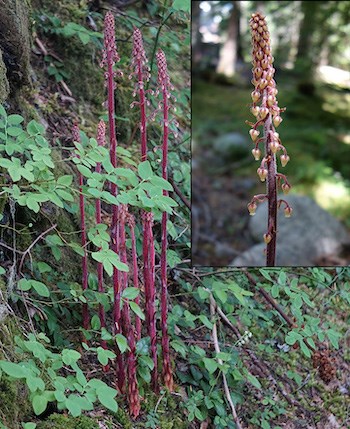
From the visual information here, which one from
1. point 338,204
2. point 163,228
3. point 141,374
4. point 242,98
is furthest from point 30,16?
point 242,98

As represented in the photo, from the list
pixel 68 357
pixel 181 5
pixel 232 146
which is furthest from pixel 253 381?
pixel 232 146

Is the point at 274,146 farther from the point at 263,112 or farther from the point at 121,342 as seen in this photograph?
the point at 121,342

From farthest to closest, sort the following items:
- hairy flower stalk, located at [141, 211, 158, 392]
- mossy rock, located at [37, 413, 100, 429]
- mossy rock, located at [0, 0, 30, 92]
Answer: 1. mossy rock, located at [0, 0, 30, 92]
2. hairy flower stalk, located at [141, 211, 158, 392]
3. mossy rock, located at [37, 413, 100, 429]

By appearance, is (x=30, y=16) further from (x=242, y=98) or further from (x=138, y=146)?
(x=242, y=98)

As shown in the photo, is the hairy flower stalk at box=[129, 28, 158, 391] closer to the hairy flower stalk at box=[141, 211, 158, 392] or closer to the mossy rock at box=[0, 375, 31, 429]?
the hairy flower stalk at box=[141, 211, 158, 392]

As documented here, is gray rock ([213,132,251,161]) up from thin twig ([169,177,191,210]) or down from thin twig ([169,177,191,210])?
down

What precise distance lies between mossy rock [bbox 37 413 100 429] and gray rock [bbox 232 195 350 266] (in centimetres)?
210

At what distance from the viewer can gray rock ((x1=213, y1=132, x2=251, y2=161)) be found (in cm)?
629

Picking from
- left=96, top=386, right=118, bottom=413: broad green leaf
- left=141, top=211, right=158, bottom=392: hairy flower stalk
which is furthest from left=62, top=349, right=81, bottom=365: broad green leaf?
left=141, top=211, right=158, bottom=392: hairy flower stalk

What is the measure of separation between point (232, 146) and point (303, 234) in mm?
2412

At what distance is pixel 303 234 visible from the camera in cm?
414

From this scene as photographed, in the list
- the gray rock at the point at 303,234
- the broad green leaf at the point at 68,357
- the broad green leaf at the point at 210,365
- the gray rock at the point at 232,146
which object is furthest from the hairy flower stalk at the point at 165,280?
the gray rock at the point at 232,146

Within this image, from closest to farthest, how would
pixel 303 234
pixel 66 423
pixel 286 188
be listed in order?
pixel 66 423, pixel 286 188, pixel 303 234

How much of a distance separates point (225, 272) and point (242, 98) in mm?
4766
